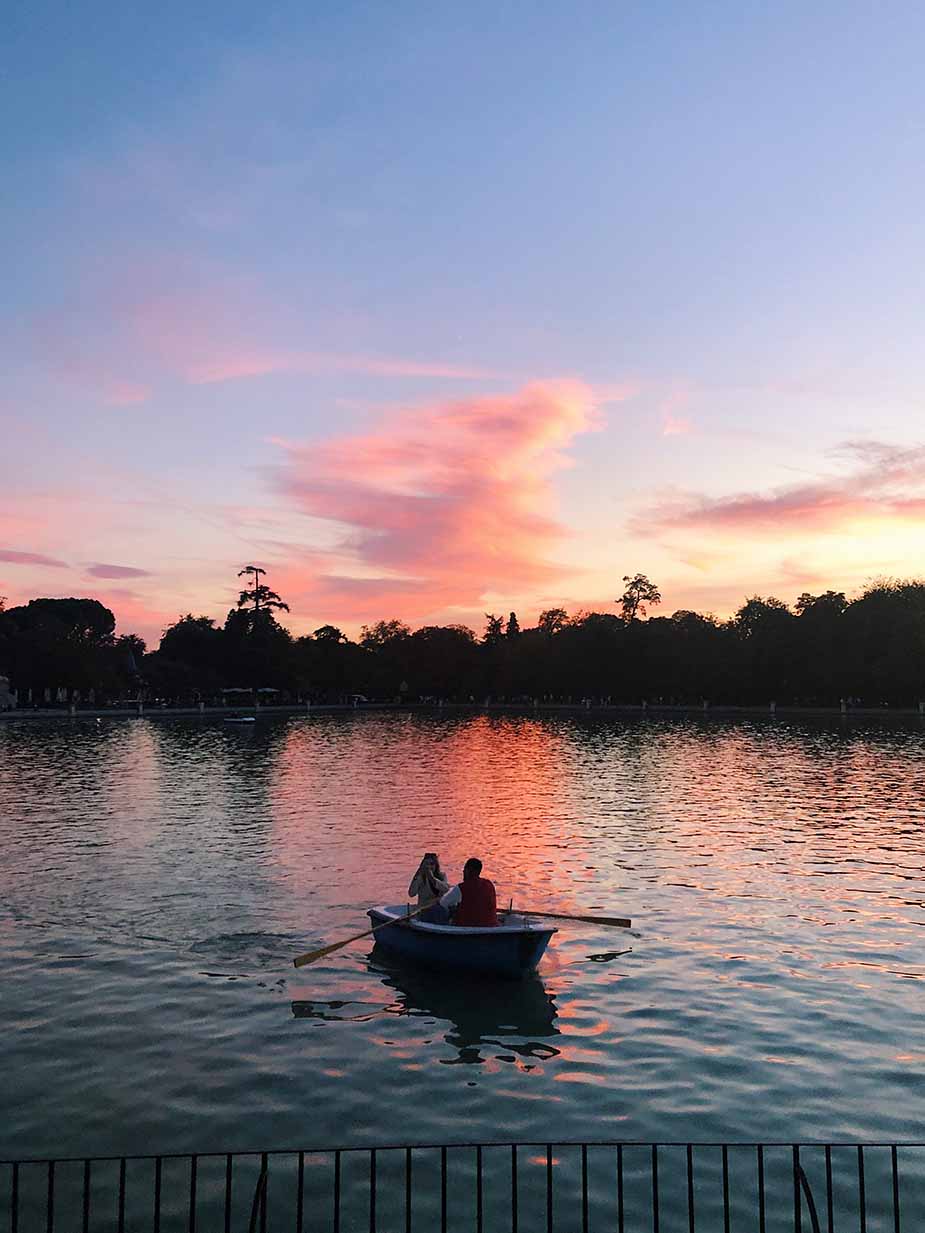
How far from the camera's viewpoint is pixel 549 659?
586 ft

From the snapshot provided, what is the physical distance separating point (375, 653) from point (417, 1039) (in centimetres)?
18324

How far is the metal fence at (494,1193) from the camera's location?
1031 cm

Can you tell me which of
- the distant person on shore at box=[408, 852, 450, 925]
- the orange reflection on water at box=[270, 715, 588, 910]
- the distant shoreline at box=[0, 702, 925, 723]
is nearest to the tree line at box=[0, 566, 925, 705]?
the distant shoreline at box=[0, 702, 925, 723]

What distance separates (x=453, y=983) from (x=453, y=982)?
0.10 feet

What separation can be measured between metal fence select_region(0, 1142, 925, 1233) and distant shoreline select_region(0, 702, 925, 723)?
10885 centimetres

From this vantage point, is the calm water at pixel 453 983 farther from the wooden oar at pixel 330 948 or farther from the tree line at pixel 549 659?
the tree line at pixel 549 659

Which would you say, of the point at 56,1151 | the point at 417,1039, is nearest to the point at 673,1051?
the point at 417,1039

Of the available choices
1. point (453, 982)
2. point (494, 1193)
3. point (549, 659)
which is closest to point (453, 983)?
point (453, 982)

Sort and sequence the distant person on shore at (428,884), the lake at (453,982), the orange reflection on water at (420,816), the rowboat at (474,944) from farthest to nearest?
the orange reflection on water at (420,816), the distant person on shore at (428,884), the rowboat at (474,944), the lake at (453,982)

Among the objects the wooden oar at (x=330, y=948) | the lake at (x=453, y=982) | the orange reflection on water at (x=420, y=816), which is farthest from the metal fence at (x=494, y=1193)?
the orange reflection on water at (x=420, y=816)

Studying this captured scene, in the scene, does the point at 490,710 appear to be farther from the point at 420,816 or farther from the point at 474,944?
the point at 474,944

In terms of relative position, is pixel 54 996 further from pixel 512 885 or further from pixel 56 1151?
pixel 512 885

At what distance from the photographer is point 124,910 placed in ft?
78.8

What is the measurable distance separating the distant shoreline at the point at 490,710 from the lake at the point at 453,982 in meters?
81.8
